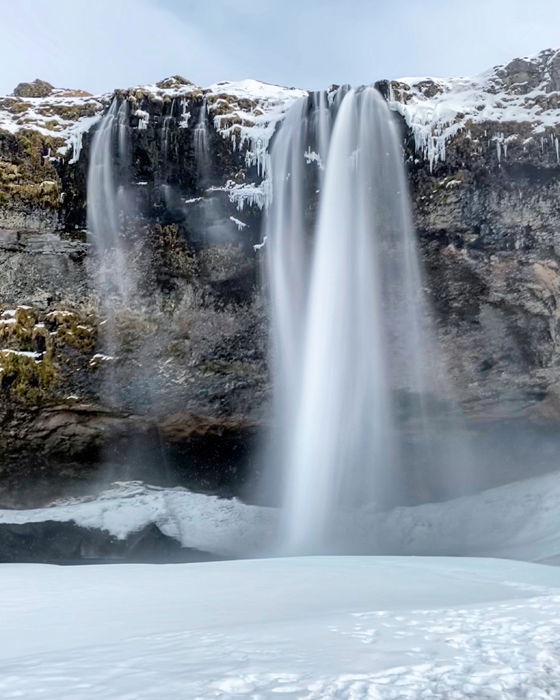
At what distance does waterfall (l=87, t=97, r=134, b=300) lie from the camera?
16.0 metres

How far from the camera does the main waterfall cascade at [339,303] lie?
1500 centimetres

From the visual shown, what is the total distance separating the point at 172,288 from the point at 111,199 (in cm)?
268

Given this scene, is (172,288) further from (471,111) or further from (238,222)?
(471,111)

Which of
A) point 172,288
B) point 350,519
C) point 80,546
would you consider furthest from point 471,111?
point 80,546

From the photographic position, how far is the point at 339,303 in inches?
599

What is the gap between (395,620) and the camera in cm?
370

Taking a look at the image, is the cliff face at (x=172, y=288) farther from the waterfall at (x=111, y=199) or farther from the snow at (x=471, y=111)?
the waterfall at (x=111, y=199)

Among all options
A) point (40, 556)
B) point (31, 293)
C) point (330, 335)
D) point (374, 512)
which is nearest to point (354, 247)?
point (330, 335)

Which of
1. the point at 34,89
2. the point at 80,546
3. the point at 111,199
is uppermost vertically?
the point at 34,89

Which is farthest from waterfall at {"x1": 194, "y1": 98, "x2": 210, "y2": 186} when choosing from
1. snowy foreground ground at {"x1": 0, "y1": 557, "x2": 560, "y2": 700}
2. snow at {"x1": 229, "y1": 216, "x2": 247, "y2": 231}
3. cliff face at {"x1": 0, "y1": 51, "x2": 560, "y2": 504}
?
snowy foreground ground at {"x1": 0, "y1": 557, "x2": 560, "y2": 700}

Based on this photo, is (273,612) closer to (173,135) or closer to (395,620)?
(395,620)

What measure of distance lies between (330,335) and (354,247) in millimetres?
2142

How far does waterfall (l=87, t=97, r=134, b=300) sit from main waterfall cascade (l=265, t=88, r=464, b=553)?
12.2 feet

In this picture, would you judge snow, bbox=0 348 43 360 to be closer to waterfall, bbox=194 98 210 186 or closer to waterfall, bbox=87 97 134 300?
waterfall, bbox=87 97 134 300
